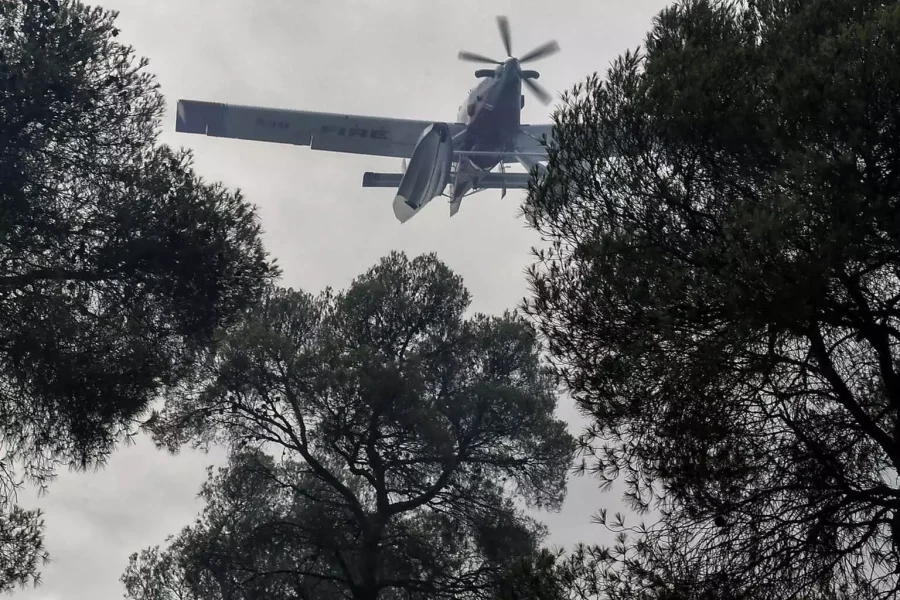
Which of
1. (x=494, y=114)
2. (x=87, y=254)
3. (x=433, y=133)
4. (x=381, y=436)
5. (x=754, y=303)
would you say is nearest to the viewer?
(x=754, y=303)

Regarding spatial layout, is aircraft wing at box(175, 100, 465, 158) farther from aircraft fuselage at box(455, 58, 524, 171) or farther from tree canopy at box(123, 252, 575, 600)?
tree canopy at box(123, 252, 575, 600)

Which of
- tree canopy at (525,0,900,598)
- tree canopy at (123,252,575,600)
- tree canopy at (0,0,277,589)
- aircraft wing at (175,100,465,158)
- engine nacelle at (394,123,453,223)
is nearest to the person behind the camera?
tree canopy at (525,0,900,598)

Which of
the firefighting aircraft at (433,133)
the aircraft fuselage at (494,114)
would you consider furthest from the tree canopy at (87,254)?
the aircraft fuselage at (494,114)

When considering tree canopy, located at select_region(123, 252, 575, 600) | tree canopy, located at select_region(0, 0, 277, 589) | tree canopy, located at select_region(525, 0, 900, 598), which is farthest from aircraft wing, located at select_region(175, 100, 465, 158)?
tree canopy, located at select_region(525, 0, 900, 598)

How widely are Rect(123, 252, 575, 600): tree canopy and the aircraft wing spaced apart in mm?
11777

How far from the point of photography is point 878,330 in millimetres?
6961

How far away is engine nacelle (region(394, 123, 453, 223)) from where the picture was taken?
24.1 metres

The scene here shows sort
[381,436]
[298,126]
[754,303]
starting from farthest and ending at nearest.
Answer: [298,126], [381,436], [754,303]

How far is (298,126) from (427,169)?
7.64m

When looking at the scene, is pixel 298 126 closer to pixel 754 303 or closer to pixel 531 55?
pixel 531 55

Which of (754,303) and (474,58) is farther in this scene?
(474,58)

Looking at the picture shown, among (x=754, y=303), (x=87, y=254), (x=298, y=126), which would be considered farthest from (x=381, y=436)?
(x=298, y=126)

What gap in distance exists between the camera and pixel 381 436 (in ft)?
56.5

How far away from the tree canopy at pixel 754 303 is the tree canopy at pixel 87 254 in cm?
427
